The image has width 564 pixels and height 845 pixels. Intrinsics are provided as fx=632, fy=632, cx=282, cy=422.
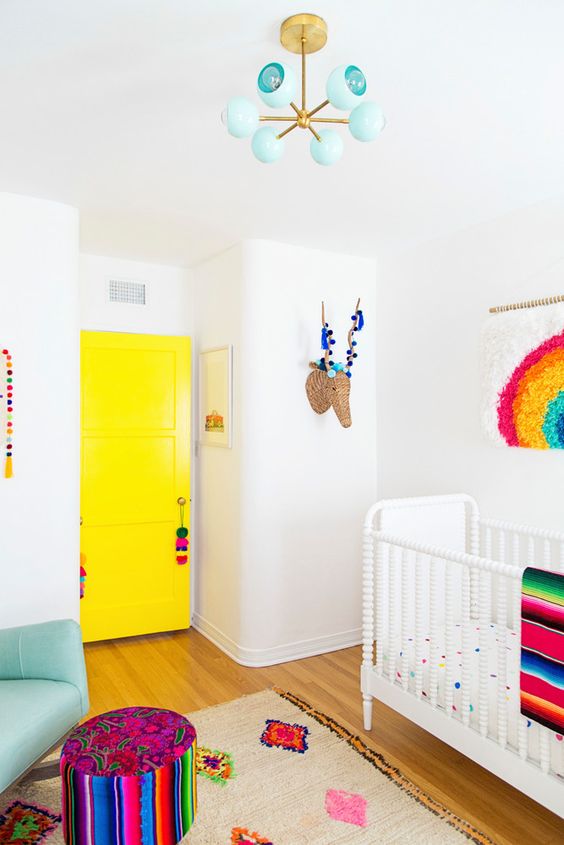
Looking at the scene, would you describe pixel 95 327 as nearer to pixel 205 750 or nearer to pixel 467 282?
pixel 467 282

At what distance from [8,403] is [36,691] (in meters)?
1.25

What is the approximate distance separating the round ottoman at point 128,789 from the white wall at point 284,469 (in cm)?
170

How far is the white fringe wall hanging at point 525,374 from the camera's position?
267 centimetres

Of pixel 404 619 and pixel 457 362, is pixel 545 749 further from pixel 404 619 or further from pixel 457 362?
pixel 457 362

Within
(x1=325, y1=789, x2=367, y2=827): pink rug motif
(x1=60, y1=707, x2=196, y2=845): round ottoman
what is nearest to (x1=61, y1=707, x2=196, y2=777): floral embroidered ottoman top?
(x1=60, y1=707, x2=196, y2=845): round ottoman

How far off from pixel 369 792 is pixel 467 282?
2.34 meters

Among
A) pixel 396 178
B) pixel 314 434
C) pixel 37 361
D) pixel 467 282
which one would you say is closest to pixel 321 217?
pixel 396 178

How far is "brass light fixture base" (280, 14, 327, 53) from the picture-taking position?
5.11ft

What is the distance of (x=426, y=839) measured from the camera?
2.03 meters

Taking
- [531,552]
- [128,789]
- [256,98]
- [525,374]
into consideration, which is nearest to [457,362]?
[525,374]

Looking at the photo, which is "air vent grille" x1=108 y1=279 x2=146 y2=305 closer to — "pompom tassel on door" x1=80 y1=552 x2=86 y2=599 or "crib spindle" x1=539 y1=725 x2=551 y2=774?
"pompom tassel on door" x1=80 y1=552 x2=86 y2=599

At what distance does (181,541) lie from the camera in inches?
157

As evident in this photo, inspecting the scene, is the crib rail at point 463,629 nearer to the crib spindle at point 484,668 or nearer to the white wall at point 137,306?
the crib spindle at point 484,668

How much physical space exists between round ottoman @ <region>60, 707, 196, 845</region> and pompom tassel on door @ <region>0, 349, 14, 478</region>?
1.35m
